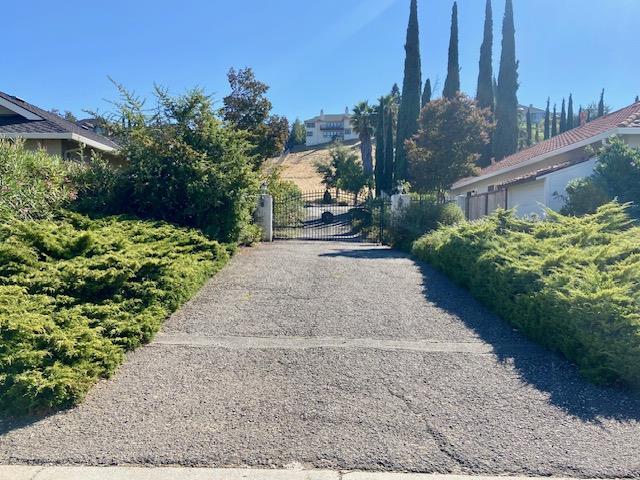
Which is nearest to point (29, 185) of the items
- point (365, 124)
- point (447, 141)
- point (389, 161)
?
point (447, 141)

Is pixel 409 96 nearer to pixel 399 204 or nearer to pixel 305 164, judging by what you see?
pixel 399 204

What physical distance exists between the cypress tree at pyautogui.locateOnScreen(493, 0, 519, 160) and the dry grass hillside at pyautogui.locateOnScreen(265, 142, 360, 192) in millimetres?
21312

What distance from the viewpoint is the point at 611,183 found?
1271cm

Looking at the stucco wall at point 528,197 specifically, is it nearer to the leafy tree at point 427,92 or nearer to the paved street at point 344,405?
the paved street at point 344,405

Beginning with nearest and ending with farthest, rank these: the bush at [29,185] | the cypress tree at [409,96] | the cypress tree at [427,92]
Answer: the bush at [29,185] < the cypress tree at [409,96] < the cypress tree at [427,92]

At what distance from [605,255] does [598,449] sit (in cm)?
350

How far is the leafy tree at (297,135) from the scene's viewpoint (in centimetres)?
9356

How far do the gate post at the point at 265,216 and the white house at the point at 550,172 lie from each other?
26.7 ft

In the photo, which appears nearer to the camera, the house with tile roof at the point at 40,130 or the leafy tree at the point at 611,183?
the leafy tree at the point at 611,183

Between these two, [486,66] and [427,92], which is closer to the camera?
[486,66]

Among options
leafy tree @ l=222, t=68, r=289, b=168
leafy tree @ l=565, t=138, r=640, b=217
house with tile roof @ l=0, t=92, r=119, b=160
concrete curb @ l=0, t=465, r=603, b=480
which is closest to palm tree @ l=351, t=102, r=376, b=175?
leafy tree @ l=222, t=68, r=289, b=168

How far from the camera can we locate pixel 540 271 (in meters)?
6.62

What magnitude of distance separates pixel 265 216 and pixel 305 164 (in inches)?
2430

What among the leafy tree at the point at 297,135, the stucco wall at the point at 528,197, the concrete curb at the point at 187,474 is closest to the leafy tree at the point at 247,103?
the stucco wall at the point at 528,197
